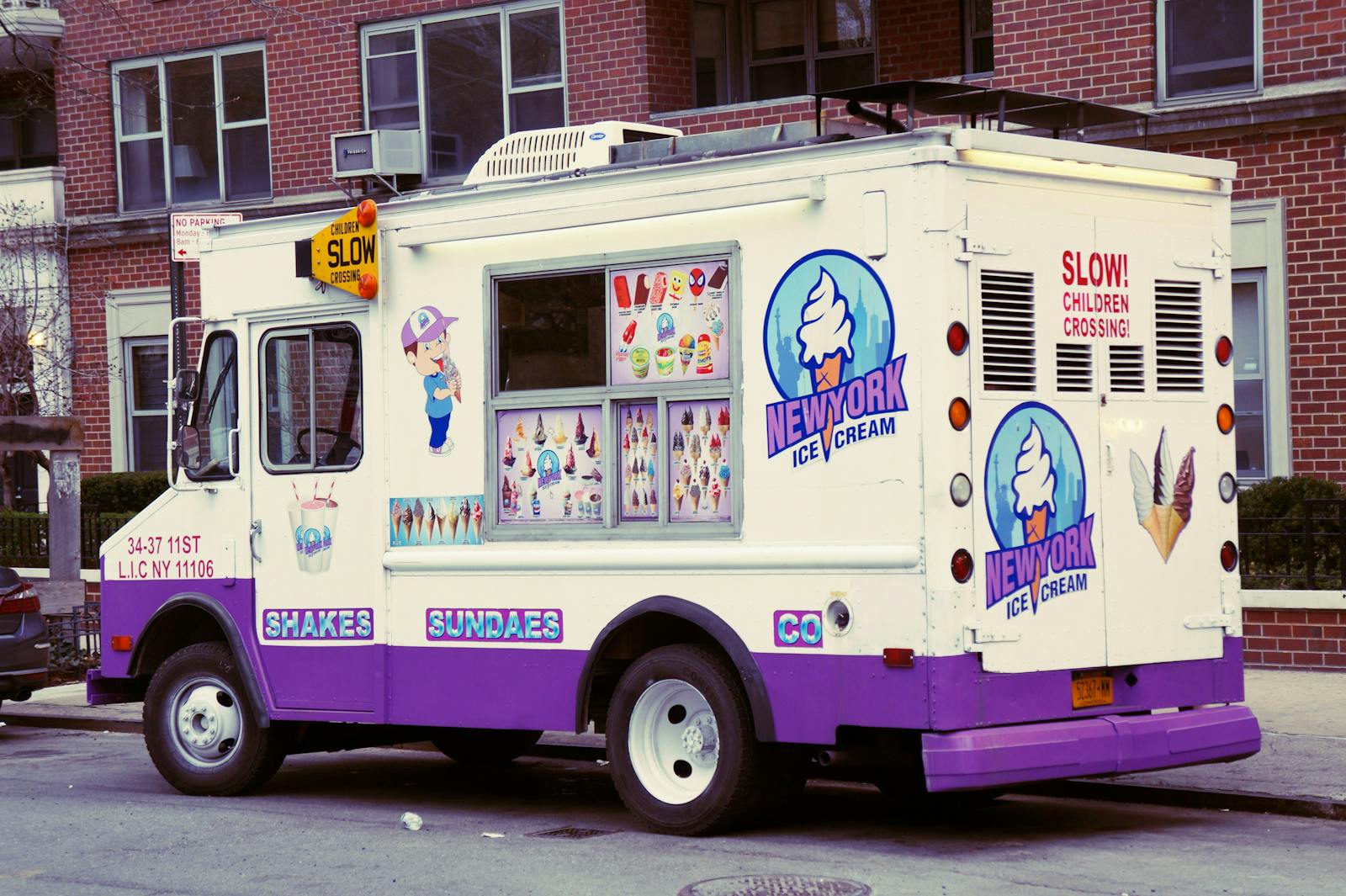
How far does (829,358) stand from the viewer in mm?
8586

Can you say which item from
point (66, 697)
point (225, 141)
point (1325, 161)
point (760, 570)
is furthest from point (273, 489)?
point (225, 141)

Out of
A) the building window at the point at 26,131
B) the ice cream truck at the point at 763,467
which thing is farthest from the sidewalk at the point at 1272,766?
the building window at the point at 26,131

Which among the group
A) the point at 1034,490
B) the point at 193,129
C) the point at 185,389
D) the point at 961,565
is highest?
the point at 193,129

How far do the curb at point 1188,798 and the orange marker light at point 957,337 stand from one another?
2624mm

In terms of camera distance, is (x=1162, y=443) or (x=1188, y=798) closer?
(x=1162, y=443)

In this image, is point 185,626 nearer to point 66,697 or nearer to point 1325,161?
point 66,697

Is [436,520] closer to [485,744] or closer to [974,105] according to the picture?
[485,744]

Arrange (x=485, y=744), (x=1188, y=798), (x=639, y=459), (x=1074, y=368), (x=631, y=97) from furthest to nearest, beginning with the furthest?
1. (x=631, y=97)
2. (x=485, y=744)
3. (x=1188, y=798)
4. (x=639, y=459)
5. (x=1074, y=368)

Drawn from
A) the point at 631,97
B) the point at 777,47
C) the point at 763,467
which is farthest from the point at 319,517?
the point at 777,47

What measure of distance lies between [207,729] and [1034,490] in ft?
15.7

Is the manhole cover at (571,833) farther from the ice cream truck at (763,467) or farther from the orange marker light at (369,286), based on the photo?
the orange marker light at (369,286)

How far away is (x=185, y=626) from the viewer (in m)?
11.2

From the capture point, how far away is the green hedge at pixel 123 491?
21781 mm

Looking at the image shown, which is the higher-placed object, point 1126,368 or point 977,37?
point 977,37
